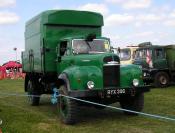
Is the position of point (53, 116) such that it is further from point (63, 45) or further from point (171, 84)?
point (171, 84)

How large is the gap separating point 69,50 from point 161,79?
11.9 metres

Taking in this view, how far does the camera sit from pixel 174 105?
49.5 ft

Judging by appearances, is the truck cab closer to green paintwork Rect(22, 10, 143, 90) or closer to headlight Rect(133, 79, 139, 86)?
green paintwork Rect(22, 10, 143, 90)

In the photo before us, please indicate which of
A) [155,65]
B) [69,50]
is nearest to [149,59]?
[155,65]

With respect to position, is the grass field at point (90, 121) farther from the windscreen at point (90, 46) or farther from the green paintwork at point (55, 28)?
the windscreen at point (90, 46)

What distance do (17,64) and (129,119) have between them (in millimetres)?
41956

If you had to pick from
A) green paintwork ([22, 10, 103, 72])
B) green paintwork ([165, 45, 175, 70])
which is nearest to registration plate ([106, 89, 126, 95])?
green paintwork ([22, 10, 103, 72])

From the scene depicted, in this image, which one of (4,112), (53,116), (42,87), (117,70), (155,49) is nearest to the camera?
(117,70)

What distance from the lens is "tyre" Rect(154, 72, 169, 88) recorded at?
79.6 ft

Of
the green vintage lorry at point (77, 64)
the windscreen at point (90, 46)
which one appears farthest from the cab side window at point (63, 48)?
the windscreen at point (90, 46)

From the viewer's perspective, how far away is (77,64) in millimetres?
12625

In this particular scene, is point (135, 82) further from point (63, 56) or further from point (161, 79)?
point (161, 79)

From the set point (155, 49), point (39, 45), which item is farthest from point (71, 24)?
point (155, 49)

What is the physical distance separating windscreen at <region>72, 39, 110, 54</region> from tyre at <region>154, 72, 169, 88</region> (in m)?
11.2
